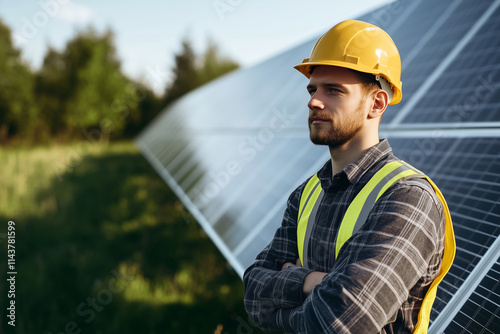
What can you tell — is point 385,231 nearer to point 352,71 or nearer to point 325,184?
point 325,184

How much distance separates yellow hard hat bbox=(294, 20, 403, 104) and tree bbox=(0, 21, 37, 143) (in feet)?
108

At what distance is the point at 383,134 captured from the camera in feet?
13.7

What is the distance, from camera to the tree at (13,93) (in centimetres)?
3101

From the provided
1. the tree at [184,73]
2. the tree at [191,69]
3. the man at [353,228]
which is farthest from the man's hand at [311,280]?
the tree at [184,73]

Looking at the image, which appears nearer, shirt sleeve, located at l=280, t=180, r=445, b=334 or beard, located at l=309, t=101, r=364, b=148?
shirt sleeve, located at l=280, t=180, r=445, b=334

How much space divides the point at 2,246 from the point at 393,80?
7963 mm

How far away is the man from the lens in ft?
5.32

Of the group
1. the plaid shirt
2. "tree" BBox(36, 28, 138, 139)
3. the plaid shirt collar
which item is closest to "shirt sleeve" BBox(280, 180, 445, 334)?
the plaid shirt

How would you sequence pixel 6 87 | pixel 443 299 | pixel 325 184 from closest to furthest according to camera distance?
1. pixel 325 184
2. pixel 443 299
3. pixel 6 87

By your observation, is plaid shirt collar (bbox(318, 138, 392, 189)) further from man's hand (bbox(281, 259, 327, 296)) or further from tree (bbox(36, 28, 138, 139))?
tree (bbox(36, 28, 138, 139))

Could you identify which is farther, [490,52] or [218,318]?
[218,318]

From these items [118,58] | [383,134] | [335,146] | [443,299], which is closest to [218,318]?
[383,134]

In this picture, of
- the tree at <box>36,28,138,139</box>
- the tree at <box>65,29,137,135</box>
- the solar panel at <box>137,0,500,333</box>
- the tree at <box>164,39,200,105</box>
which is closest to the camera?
the solar panel at <box>137,0,500,333</box>

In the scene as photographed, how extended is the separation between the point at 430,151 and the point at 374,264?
6.87ft
